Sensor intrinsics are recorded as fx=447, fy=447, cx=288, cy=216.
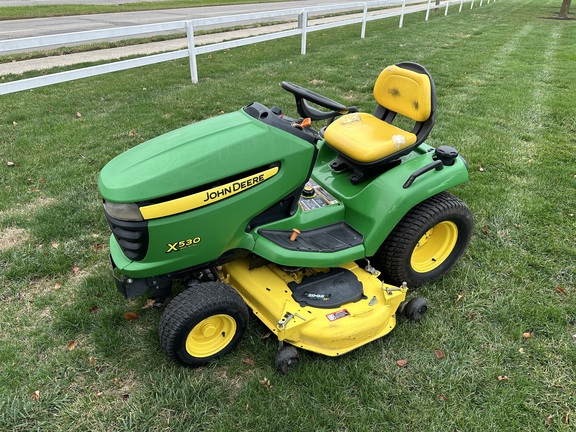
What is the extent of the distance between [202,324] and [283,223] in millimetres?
680

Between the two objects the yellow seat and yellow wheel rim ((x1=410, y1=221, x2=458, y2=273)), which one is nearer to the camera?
the yellow seat

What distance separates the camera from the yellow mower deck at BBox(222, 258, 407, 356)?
89.0 inches

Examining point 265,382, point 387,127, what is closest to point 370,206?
point 387,127

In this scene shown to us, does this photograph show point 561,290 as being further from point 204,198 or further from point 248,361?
point 204,198

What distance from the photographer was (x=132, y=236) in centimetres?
203

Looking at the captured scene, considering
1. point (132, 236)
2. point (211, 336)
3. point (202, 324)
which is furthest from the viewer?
point (211, 336)

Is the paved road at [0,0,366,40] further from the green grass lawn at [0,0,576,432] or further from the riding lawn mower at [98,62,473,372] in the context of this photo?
the riding lawn mower at [98,62,473,372]

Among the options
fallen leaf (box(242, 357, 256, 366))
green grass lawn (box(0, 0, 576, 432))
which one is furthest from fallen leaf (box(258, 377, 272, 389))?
fallen leaf (box(242, 357, 256, 366))

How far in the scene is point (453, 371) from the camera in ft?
7.65

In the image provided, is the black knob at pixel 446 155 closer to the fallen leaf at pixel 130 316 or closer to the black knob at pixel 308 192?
the black knob at pixel 308 192

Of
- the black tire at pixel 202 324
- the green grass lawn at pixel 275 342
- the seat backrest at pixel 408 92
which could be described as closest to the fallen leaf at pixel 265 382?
the green grass lawn at pixel 275 342

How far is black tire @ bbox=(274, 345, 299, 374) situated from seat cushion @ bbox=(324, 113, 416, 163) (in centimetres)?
115

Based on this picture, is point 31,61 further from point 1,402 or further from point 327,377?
point 327,377

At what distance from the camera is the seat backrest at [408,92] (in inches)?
110
